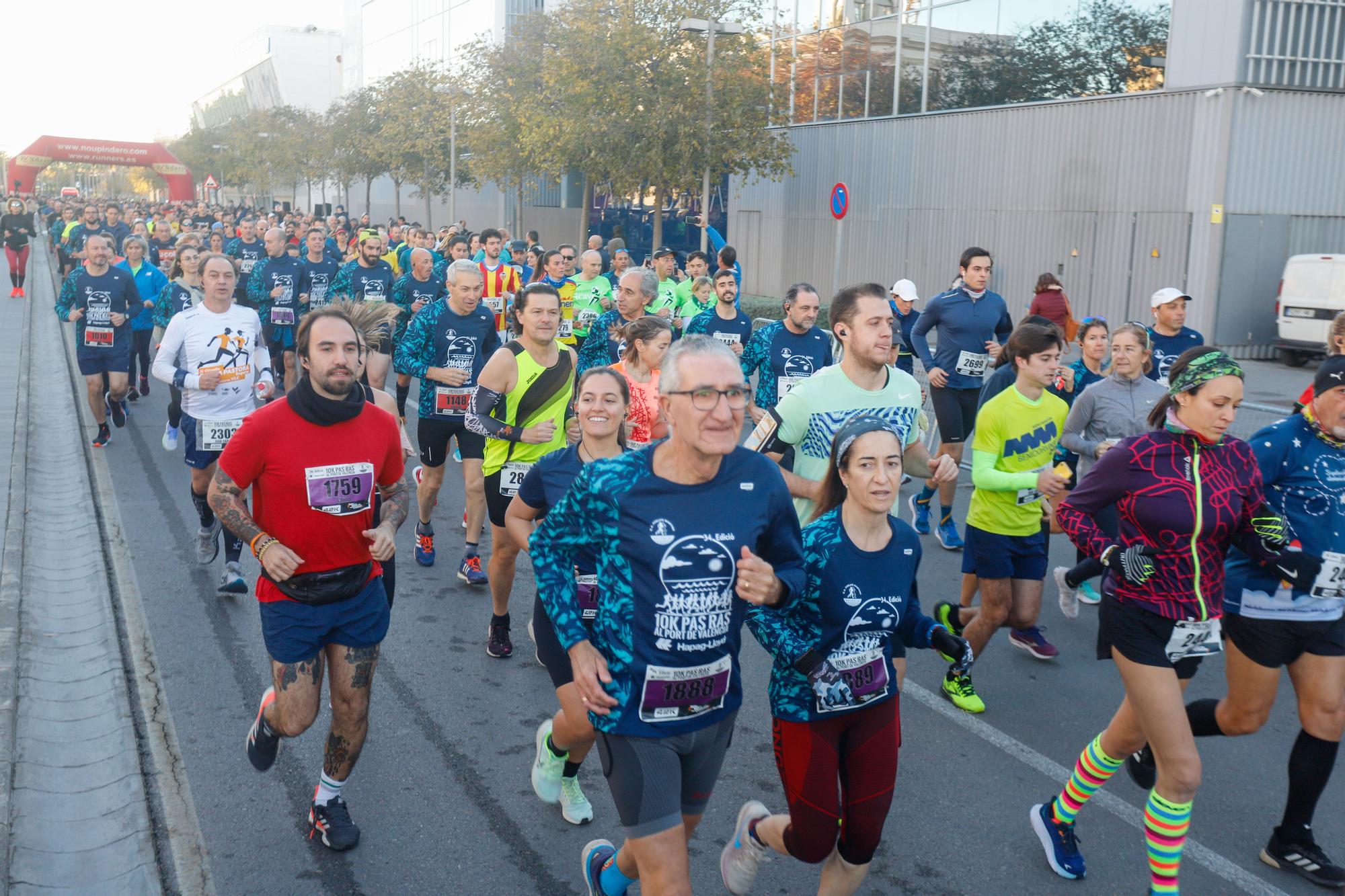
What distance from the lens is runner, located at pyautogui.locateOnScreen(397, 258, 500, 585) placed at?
8.32 m

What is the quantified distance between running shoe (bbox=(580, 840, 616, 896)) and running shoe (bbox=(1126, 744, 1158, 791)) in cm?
229

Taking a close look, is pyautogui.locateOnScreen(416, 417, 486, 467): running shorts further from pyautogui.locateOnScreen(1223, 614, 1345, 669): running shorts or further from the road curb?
pyautogui.locateOnScreen(1223, 614, 1345, 669): running shorts

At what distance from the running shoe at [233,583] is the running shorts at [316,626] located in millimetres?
3364

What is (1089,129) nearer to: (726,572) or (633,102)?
(633,102)

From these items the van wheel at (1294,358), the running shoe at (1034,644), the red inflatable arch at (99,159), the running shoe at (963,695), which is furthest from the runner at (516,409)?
the red inflatable arch at (99,159)

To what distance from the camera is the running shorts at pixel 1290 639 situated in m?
4.34

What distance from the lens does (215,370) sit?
743 cm

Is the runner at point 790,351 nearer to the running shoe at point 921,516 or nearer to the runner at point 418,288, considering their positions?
the running shoe at point 921,516

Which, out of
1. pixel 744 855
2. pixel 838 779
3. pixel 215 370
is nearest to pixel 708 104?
pixel 215 370

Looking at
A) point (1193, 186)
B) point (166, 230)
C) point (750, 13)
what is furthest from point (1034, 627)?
point (166, 230)

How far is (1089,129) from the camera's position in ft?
75.2

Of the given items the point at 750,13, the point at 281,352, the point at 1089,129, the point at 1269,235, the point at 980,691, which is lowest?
the point at 980,691

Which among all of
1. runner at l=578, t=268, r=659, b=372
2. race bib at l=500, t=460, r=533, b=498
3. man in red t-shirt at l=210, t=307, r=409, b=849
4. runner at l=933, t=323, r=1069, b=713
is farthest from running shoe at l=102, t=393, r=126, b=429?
runner at l=933, t=323, r=1069, b=713

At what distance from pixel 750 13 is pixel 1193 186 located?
11.6m
